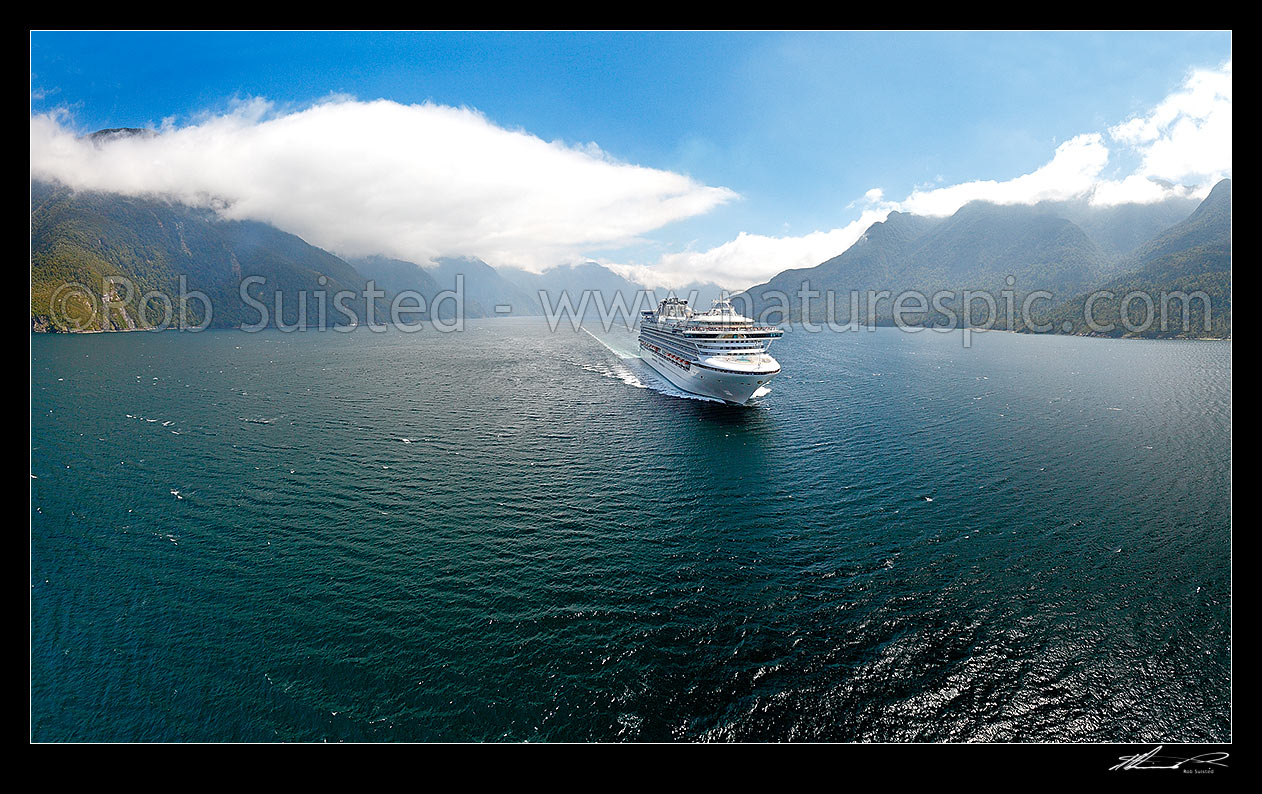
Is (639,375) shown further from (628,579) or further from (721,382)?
(628,579)

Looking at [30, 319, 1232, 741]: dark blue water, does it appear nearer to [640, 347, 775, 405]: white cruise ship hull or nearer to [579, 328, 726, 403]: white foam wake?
[640, 347, 775, 405]: white cruise ship hull

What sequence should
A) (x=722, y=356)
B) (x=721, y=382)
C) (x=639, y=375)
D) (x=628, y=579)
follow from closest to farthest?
1. (x=628, y=579)
2. (x=721, y=382)
3. (x=722, y=356)
4. (x=639, y=375)
